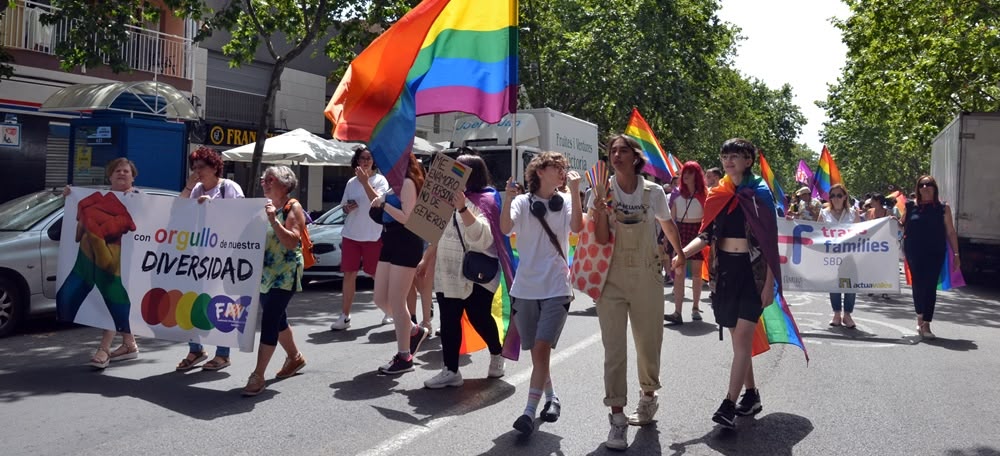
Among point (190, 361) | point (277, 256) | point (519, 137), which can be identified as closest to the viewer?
point (277, 256)

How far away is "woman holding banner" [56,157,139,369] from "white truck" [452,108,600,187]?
11624 mm

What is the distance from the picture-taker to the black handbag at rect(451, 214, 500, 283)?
6422 millimetres

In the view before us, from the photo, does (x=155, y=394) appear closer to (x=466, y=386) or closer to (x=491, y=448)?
(x=466, y=386)

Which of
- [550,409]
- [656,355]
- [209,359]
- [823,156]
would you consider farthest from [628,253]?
[823,156]

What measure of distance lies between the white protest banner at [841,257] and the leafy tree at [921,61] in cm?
1048

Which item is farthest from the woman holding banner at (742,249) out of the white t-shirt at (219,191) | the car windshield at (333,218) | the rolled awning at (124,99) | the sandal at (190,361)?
the rolled awning at (124,99)

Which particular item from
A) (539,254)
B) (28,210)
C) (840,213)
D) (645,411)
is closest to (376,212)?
(539,254)

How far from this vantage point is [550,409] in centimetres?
586

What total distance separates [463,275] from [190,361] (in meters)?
2.46

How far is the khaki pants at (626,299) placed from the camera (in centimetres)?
538

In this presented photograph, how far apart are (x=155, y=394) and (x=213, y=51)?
20674 millimetres

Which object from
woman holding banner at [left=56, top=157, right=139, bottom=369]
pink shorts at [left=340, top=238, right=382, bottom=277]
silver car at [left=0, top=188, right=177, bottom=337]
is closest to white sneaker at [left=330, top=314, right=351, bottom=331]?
pink shorts at [left=340, top=238, right=382, bottom=277]

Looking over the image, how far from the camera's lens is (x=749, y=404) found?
6145mm

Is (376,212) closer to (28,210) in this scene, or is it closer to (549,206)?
(549,206)
